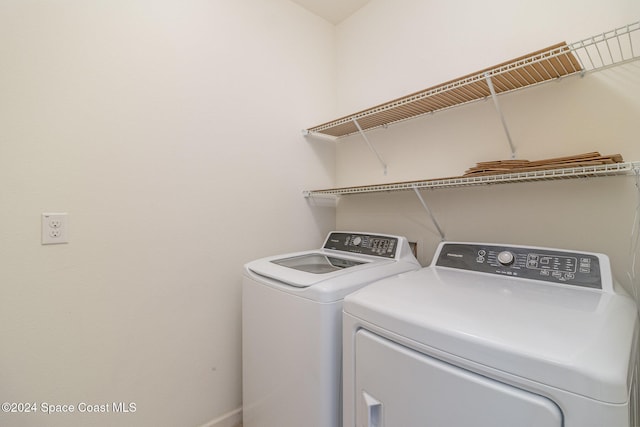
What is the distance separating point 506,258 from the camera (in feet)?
3.80

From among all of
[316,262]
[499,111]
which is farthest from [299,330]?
[499,111]

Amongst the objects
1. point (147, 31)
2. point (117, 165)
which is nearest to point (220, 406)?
point (117, 165)

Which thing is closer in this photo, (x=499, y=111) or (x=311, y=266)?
(x=499, y=111)

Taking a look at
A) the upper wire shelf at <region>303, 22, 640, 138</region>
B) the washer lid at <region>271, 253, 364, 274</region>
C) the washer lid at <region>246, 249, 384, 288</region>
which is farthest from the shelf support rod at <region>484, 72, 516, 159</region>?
the washer lid at <region>271, 253, 364, 274</region>

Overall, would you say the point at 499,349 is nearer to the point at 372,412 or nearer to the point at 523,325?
the point at 523,325

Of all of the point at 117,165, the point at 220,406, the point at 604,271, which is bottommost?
the point at 220,406

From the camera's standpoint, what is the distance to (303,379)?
106cm

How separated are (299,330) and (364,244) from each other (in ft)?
2.40

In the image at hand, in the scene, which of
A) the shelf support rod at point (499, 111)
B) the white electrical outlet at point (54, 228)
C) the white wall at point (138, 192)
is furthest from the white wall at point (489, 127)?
the white electrical outlet at point (54, 228)

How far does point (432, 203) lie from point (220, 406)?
5.57 feet

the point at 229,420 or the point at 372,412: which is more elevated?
the point at 372,412

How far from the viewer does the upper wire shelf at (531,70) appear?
3.40 ft

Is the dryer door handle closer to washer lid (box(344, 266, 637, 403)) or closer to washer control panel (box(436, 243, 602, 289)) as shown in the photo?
washer lid (box(344, 266, 637, 403))

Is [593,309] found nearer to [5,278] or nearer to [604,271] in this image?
[604,271]
